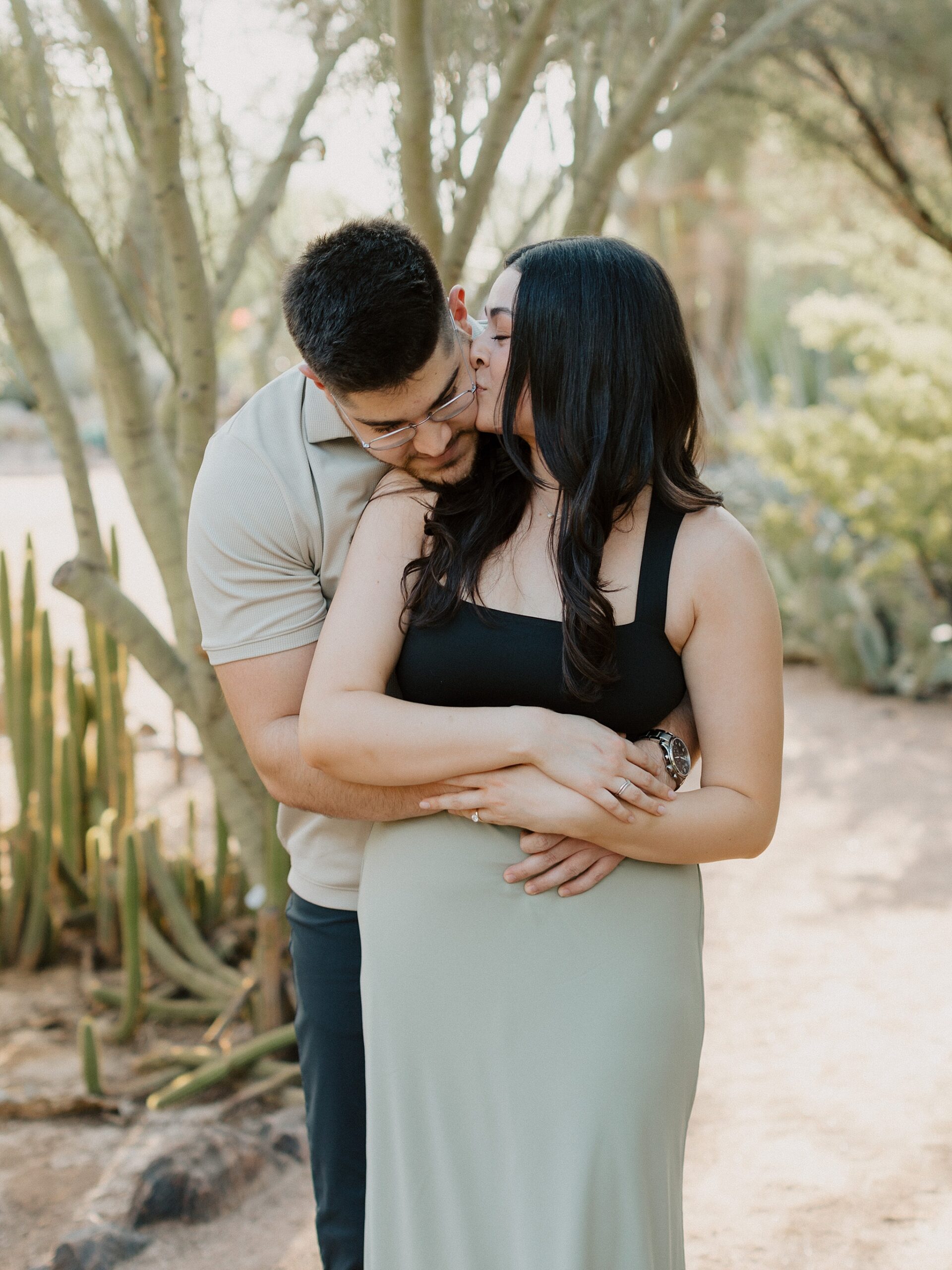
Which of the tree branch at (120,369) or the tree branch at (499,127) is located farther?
the tree branch at (120,369)

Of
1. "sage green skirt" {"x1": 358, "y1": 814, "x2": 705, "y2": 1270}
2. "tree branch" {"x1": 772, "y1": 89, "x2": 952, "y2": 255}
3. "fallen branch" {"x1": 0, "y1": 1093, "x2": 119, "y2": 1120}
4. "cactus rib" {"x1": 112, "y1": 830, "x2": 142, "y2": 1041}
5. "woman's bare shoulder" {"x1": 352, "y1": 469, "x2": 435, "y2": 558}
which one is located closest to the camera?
"sage green skirt" {"x1": 358, "y1": 814, "x2": 705, "y2": 1270}

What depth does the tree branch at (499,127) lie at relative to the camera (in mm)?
2725

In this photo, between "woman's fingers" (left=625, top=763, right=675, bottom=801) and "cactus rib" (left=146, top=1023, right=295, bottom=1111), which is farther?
"cactus rib" (left=146, top=1023, right=295, bottom=1111)

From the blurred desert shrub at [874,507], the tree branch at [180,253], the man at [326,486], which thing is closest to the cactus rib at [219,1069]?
the man at [326,486]

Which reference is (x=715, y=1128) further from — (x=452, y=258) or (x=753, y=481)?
(x=753, y=481)

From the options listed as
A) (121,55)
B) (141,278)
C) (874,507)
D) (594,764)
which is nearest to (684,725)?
(594,764)

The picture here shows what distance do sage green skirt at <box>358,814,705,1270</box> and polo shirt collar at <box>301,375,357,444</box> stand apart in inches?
27.0

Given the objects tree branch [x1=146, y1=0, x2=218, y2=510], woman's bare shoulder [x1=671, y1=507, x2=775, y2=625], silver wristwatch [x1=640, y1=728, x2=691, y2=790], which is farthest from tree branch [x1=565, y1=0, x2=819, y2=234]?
silver wristwatch [x1=640, y1=728, x2=691, y2=790]

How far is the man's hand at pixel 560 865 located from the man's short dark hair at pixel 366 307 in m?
0.75

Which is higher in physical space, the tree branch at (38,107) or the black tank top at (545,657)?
the tree branch at (38,107)

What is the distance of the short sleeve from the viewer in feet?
6.23

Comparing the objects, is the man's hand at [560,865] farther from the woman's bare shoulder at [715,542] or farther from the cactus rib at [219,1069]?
the cactus rib at [219,1069]

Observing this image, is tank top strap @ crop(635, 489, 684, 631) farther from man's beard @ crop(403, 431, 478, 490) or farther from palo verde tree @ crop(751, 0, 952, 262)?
palo verde tree @ crop(751, 0, 952, 262)

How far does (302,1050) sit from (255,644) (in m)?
0.93
